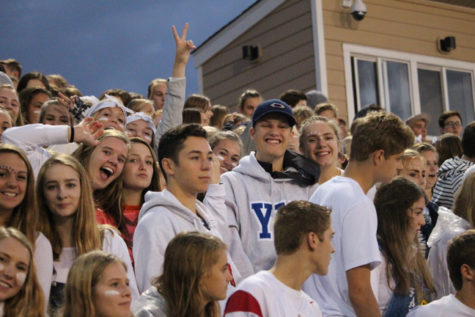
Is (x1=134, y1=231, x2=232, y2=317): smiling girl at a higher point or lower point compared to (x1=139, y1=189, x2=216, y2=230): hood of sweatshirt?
lower

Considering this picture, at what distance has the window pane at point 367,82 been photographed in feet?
51.5

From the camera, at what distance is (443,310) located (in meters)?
5.98

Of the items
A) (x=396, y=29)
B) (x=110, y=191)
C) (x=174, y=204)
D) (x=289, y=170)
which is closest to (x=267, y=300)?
(x=174, y=204)

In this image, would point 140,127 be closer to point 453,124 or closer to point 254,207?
point 254,207

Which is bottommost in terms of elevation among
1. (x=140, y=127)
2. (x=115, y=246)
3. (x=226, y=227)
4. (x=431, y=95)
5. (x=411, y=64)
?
(x=115, y=246)

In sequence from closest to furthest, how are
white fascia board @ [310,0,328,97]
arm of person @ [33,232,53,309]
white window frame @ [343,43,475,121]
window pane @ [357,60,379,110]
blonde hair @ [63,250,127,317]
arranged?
blonde hair @ [63,250,127,317] → arm of person @ [33,232,53,309] → white fascia board @ [310,0,328,97] → white window frame @ [343,43,475,121] → window pane @ [357,60,379,110]

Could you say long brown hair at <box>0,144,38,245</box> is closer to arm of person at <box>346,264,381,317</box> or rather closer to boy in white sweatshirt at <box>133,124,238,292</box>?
boy in white sweatshirt at <box>133,124,238,292</box>

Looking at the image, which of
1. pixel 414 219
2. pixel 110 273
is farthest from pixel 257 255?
pixel 110 273

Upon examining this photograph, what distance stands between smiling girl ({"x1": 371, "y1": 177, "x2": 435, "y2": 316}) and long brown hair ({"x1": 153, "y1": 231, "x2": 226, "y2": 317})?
137 centimetres

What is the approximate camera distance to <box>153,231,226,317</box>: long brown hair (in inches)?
183

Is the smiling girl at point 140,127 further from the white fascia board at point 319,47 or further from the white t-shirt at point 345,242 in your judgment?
the white fascia board at point 319,47

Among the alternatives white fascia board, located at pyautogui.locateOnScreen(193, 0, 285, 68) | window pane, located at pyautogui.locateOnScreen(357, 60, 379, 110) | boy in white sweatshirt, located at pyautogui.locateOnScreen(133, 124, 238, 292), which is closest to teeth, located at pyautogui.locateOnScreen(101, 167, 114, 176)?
boy in white sweatshirt, located at pyautogui.locateOnScreen(133, 124, 238, 292)

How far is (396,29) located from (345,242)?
1156 cm

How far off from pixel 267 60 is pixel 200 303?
1188cm
